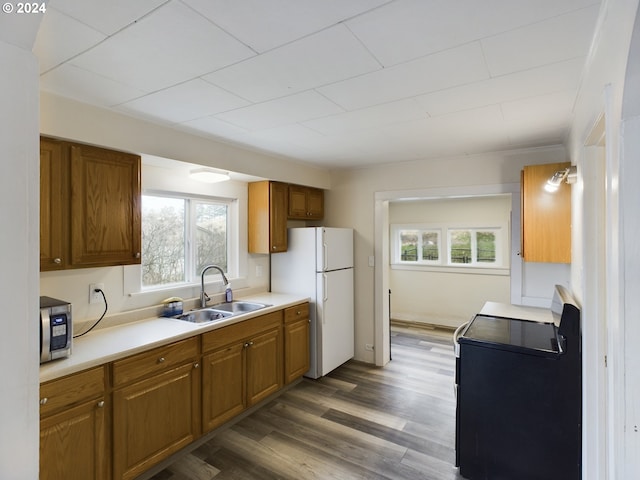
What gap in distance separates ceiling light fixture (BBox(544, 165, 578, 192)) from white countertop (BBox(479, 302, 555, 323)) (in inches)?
40.3

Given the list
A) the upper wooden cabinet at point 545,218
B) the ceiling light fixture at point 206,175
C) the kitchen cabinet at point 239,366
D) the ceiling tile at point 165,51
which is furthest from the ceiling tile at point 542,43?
A: the kitchen cabinet at point 239,366

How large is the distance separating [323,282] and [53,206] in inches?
93.5

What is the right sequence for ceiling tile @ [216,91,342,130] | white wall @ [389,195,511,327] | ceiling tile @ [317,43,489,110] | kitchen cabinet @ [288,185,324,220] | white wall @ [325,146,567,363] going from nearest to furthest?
ceiling tile @ [317,43,489,110], ceiling tile @ [216,91,342,130], white wall @ [325,146,567,363], kitchen cabinet @ [288,185,324,220], white wall @ [389,195,511,327]

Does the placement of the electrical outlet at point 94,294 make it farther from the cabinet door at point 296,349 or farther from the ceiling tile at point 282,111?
the cabinet door at point 296,349

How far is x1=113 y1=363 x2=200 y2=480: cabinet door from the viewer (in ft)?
6.57

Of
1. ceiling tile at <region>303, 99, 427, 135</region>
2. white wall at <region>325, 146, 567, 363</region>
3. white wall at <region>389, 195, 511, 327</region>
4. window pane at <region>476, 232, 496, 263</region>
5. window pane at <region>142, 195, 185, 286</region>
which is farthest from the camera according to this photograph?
window pane at <region>476, 232, 496, 263</region>

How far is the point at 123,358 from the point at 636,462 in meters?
2.31

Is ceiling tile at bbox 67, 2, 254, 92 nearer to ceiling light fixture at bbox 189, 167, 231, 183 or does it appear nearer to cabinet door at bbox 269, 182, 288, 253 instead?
ceiling light fixture at bbox 189, 167, 231, 183

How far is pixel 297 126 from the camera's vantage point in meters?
2.60

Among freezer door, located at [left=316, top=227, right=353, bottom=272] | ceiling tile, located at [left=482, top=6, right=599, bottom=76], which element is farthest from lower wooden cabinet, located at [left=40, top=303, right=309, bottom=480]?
ceiling tile, located at [left=482, top=6, right=599, bottom=76]

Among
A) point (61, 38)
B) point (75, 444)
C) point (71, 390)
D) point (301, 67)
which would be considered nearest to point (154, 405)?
point (75, 444)

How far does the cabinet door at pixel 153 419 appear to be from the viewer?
2.00m

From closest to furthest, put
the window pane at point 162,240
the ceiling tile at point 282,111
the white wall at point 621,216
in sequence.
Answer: the white wall at point 621,216
the ceiling tile at point 282,111
the window pane at point 162,240

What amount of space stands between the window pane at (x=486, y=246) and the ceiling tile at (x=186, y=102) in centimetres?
463
